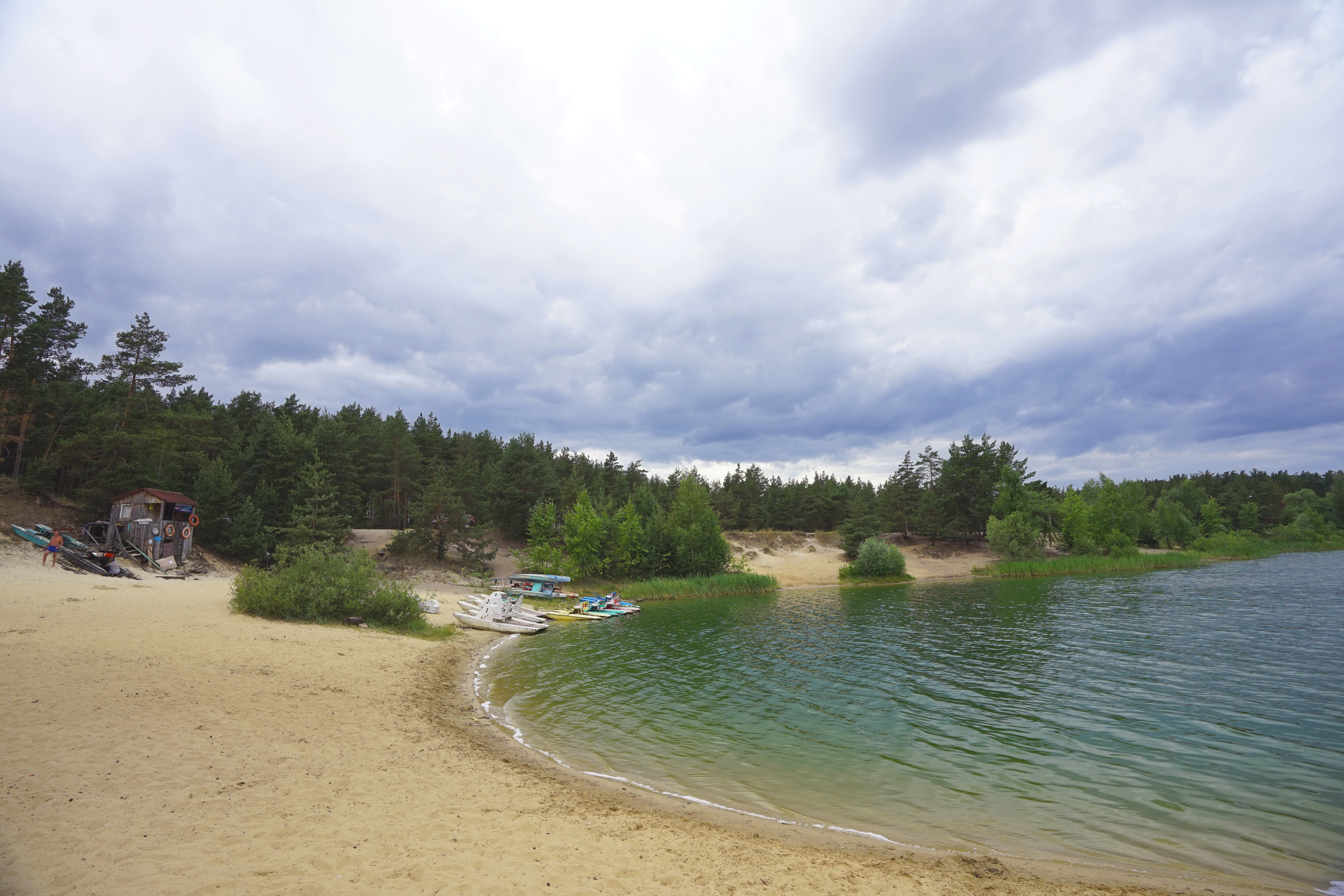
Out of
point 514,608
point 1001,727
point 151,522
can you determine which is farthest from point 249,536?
point 1001,727

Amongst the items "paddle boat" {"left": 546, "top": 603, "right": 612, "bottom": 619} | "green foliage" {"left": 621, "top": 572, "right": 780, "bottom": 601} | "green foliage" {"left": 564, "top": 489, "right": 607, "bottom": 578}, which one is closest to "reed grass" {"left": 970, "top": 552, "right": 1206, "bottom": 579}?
"green foliage" {"left": 621, "top": 572, "right": 780, "bottom": 601}

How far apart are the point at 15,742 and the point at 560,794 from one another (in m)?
9.05

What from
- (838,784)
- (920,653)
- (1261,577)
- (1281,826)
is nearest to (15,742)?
(838,784)

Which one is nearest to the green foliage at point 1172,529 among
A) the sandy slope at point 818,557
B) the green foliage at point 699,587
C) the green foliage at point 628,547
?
the sandy slope at point 818,557

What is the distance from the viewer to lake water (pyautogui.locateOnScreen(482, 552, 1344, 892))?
949 cm

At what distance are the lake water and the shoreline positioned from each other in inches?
9.1

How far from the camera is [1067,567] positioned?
2621 inches

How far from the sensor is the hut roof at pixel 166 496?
4078 cm

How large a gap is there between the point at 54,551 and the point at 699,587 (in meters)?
46.0

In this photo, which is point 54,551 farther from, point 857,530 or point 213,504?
point 857,530

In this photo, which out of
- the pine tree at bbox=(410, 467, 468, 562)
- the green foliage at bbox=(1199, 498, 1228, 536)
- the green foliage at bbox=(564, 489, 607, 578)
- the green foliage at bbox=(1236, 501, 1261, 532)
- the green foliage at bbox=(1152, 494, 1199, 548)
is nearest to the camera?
the pine tree at bbox=(410, 467, 468, 562)

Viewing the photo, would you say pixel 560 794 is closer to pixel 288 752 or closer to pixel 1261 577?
pixel 288 752

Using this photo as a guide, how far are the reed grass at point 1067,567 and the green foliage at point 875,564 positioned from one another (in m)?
11.0

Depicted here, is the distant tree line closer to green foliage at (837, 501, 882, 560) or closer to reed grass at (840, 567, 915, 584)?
green foliage at (837, 501, 882, 560)
